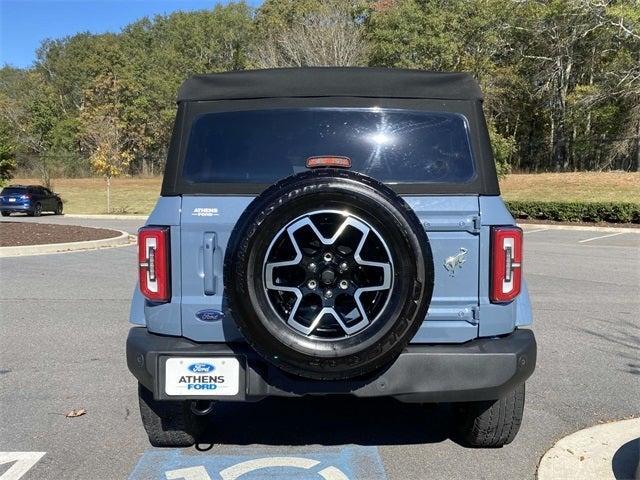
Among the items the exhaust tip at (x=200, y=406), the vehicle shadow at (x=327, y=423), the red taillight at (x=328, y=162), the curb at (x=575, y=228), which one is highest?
the red taillight at (x=328, y=162)

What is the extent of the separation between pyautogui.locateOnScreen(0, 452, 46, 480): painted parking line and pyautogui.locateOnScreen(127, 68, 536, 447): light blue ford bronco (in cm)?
67

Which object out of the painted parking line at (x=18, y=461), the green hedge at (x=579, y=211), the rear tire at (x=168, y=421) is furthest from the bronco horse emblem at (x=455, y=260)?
the green hedge at (x=579, y=211)

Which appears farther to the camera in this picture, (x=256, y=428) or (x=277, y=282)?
(x=256, y=428)

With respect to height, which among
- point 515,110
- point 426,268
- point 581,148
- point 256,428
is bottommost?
point 256,428

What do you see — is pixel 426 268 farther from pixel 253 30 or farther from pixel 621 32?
pixel 253 30

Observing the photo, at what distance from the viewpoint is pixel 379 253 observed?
304 centimetres

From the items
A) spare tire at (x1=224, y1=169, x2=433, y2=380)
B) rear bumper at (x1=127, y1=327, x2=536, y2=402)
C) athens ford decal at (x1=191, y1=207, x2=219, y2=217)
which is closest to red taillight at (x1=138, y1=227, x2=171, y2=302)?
athens ford decal at (x1=191, y1=207, x2=219, y2=217)

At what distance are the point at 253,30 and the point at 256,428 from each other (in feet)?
191

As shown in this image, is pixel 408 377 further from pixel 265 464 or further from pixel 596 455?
pixel 596 455

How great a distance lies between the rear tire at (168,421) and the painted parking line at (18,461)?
657mm

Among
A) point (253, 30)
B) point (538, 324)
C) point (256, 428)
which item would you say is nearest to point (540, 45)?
point (253, 30)

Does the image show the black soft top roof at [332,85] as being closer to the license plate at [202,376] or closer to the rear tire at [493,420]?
the license plate at [202,376]

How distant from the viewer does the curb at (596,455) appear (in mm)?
3479

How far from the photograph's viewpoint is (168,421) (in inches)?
148
